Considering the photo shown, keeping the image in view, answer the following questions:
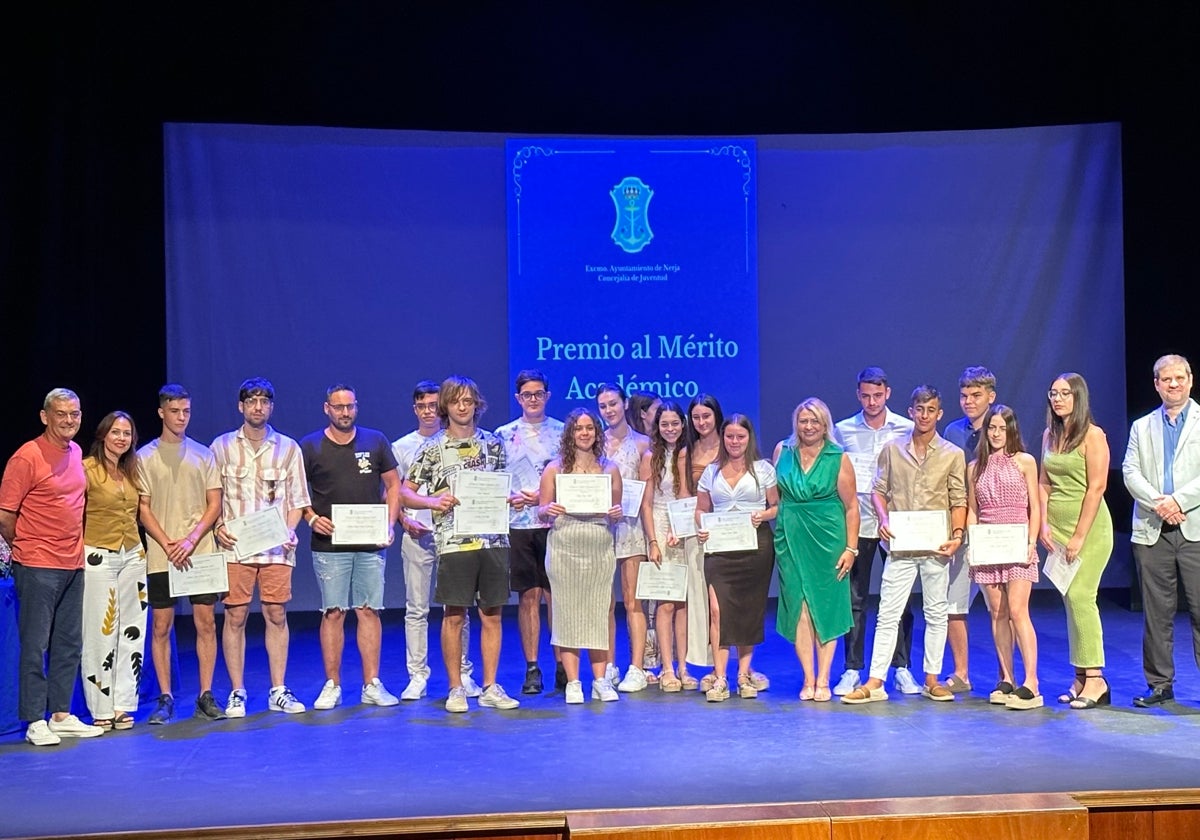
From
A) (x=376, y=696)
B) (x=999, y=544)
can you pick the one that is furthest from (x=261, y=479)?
(x=999, y=544)

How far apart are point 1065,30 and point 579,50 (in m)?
3.39

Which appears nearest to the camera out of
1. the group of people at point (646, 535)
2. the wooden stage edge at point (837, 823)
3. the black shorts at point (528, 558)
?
the wooden stage edge at point (837, 823)

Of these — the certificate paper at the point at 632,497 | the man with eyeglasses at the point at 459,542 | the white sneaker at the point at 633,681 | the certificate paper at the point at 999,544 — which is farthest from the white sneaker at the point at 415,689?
the certificate paper at the point at 999,544

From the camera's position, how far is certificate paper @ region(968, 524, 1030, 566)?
18.1ft

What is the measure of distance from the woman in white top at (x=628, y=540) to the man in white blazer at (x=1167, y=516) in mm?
2266

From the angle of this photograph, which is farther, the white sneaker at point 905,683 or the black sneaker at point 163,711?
the white sneaker at point 905,683

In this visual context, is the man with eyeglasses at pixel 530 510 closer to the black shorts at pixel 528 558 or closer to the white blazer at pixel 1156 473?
the black shorts at pixel 528 558

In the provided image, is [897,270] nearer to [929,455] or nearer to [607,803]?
[929,455]

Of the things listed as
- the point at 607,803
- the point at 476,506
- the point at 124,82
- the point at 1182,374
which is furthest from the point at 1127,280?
the point at 124,82

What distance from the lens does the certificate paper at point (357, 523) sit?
5.70 meters

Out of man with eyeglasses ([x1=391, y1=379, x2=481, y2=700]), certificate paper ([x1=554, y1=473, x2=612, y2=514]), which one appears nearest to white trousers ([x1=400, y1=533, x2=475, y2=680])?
man with eyeglasses ([x1=391, y1=379, x2=481, y2=700])

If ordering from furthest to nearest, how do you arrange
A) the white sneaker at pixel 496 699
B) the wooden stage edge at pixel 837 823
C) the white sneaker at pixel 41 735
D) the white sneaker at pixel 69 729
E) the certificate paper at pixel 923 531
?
the white sneaker at pixel 496 699, the certificate paper at pixel 923 531, the white sneaker at pixel 69 729, the white sneaker at pixel 41 735, the wooden stage edge at pixel 837 823

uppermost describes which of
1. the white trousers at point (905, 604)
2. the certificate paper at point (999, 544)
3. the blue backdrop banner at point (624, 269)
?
the blue backdrop banner at point (624, 269)

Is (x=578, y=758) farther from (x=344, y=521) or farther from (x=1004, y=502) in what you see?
(x=1004, y=502)
